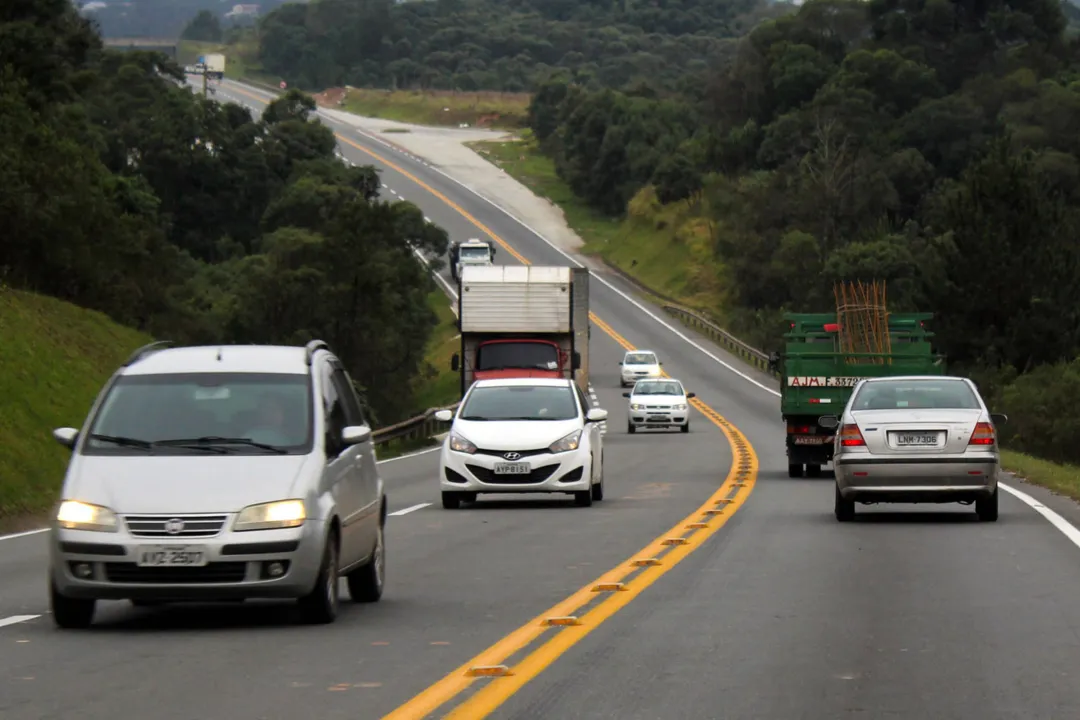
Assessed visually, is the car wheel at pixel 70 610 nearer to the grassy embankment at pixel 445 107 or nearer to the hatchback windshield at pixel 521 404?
the hatchback windshield at pixel 521 404

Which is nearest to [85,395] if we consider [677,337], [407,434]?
[407,434]

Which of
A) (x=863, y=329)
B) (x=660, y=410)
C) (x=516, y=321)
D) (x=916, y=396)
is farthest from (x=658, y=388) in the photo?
(x=916, y=396)

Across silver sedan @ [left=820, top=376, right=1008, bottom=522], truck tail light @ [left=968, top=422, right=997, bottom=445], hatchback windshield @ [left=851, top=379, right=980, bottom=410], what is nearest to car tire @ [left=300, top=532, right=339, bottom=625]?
silver sedan @ [left=820, top=376, right=1008, bottom=522]

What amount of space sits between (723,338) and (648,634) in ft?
262

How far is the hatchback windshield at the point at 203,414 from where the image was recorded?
1241 centimetres

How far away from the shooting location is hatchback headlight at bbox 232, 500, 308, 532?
11664 mm

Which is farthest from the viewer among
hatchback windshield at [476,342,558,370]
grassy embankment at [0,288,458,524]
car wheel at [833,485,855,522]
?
hatchback windshield at [476,342,558,370]

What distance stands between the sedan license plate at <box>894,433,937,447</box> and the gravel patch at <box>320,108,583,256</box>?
324 feet

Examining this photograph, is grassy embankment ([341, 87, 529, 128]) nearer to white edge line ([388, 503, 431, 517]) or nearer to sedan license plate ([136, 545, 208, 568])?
white edge line ([388, 503, 431, 517])

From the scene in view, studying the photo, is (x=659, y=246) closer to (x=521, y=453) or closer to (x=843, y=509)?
(x=521, y=453)

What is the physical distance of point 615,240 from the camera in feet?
405

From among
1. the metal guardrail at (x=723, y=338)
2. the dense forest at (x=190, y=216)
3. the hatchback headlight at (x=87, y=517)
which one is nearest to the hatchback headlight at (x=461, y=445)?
the hatchback headlight at (x=87, y=517)

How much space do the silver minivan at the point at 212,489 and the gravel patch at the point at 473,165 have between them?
350 ft

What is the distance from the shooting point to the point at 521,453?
23.5 metres
